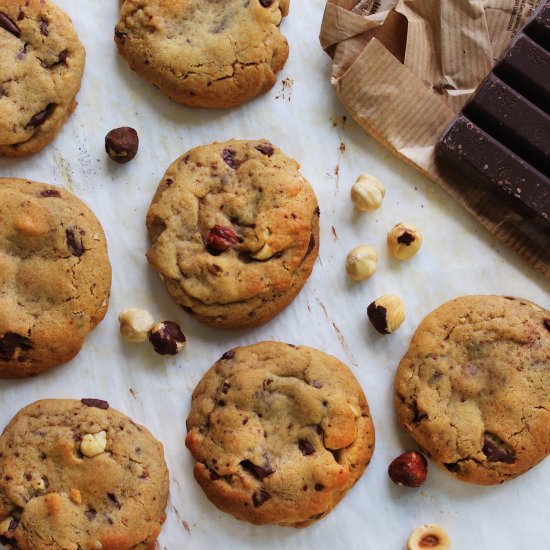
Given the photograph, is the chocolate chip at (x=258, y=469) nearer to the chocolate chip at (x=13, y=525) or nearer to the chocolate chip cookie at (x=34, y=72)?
the chocolate chip at (x=13, y=525)

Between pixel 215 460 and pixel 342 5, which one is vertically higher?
pixel 342 5


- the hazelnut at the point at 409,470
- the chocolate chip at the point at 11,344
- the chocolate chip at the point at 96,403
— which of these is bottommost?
the chocolate chip at the point at 96,403

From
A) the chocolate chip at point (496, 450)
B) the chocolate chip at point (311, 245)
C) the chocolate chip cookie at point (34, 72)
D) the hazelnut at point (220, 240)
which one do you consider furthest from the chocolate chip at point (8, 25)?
the chocolate chip at point (496, 450)

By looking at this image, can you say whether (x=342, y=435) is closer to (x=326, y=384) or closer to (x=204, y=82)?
(x=326, y=384)

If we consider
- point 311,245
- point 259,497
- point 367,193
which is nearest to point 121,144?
point 311,245

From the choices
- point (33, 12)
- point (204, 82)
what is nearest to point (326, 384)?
point (204, 82)

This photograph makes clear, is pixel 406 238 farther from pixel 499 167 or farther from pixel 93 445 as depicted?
pixel 93 445
